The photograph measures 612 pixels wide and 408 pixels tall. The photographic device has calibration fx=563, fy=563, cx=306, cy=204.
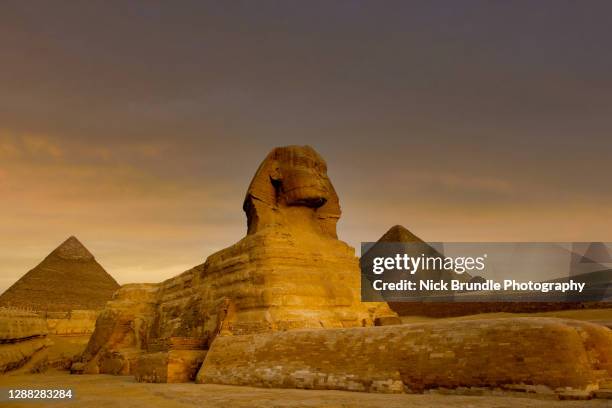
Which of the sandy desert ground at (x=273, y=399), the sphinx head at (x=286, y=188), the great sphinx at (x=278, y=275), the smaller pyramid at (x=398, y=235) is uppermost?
the smaller pyramid at (x=398, y=235)

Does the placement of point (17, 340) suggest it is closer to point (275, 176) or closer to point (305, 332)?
point (275, 176)

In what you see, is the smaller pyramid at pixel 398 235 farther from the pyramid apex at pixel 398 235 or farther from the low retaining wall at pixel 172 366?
the low retaining wall at pixel 172 366

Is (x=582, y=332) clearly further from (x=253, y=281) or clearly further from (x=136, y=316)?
(x=136, y=316)

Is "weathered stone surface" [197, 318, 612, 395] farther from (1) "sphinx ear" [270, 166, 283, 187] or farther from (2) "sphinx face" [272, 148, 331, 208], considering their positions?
(1) "sphinx ear" [270, 166, 283, 187]

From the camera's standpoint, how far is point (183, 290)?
16.3 m

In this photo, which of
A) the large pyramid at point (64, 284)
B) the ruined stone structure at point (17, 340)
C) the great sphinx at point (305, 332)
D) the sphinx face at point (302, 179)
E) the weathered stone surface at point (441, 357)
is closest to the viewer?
the weathered stone surface at point (441, 357)

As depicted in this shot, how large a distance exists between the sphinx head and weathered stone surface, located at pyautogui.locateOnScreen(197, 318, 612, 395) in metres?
4.10

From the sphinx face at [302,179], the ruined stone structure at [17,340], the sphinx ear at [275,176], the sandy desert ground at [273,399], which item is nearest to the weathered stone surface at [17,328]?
the ruined stone structure at [17,340]

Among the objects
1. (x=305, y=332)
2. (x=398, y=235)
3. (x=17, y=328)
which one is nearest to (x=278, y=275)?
(x=305, y=332)

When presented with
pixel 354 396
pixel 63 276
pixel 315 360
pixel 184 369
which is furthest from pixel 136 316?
pixel 63 276

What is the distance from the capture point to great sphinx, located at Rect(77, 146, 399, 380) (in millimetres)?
11219

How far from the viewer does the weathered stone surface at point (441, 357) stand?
21.3 ft

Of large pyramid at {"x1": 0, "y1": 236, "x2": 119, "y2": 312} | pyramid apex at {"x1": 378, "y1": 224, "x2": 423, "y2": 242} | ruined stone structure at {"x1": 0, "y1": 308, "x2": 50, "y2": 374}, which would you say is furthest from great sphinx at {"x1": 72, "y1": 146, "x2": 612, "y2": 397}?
large pyramid at {"x1": 0, "y1": 236, "x2": 119, "y2": 312}

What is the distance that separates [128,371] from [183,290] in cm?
263
